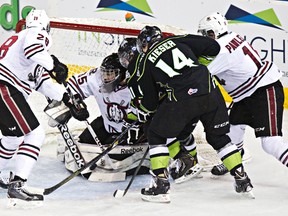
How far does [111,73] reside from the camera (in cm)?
555

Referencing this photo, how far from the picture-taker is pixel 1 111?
503 cm

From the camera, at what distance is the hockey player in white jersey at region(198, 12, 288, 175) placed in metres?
5.23

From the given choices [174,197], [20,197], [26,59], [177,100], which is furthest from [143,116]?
[20,197]

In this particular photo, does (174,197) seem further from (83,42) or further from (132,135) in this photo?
(83,42)

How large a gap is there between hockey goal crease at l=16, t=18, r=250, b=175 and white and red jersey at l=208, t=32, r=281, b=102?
941 millimetres

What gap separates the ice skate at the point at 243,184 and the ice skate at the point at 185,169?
17.7 inches

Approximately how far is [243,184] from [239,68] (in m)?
0.65

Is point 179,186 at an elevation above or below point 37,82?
below

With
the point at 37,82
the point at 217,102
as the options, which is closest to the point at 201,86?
the point at 217,102

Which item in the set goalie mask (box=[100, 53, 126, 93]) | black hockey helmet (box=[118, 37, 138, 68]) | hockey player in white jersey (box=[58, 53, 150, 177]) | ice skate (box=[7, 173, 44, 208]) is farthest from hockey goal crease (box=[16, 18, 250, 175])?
ice skate (box=[7, 173, 44, 208])

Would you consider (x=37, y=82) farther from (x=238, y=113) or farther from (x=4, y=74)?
(x=238, y=113)

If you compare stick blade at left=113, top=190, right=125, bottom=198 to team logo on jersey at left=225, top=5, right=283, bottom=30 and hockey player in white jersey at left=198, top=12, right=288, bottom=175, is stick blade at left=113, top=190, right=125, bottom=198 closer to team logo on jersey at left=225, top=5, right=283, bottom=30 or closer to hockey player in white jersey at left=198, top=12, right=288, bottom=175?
hockey player in white jersey at left=198, top=12, right=288, bottom=175

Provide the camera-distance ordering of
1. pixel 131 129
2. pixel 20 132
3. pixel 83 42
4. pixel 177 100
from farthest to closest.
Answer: pixel 83 42
pixel 131 129
pixel 20 132
pixel 177 100

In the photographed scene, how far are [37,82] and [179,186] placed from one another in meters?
0.97
